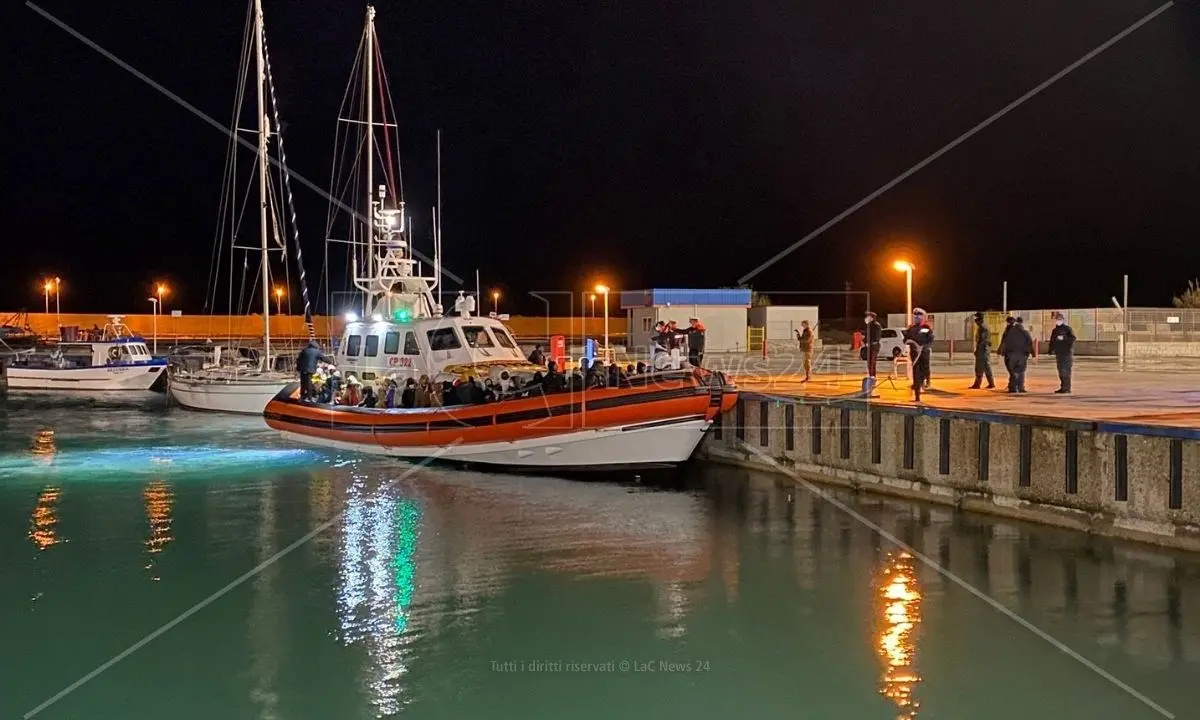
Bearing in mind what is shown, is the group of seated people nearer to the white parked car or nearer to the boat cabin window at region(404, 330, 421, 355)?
the boat cabin window at region(404, 330, 421, 355)

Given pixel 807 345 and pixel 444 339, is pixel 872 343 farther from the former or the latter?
pixel 444 339

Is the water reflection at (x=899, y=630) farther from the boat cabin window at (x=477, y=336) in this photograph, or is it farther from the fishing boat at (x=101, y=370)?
the fishing boat at (x=101, y=370)

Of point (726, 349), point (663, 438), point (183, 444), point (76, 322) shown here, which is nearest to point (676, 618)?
point (663, 438)

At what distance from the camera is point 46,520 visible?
14.8 meters

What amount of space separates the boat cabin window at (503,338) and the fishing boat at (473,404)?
0.10 ft

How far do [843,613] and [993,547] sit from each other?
3287 millimetres

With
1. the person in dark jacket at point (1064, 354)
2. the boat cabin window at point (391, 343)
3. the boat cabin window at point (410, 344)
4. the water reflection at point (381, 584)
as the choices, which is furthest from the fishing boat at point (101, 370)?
the person in dark jacket at point (1064, 354)

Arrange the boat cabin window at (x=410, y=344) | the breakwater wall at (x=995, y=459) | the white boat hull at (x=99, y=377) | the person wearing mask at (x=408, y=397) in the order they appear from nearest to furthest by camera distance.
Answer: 1. the breakwater wall at (x=995, y=459)
2. the person wearing mask at (x=408, y=397)
3. the boat cabin window at (x=410, y=344)
4. the white boat hull at (x=99, y=377)

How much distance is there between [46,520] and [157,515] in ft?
4.67

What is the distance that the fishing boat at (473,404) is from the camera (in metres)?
16.5

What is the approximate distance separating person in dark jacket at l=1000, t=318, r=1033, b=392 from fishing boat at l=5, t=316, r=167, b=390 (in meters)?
32.6

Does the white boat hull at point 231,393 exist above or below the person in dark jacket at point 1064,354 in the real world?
below

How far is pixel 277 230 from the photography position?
1203 inches

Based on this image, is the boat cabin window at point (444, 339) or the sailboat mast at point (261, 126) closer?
the boat cabin window at point (444, 339)
